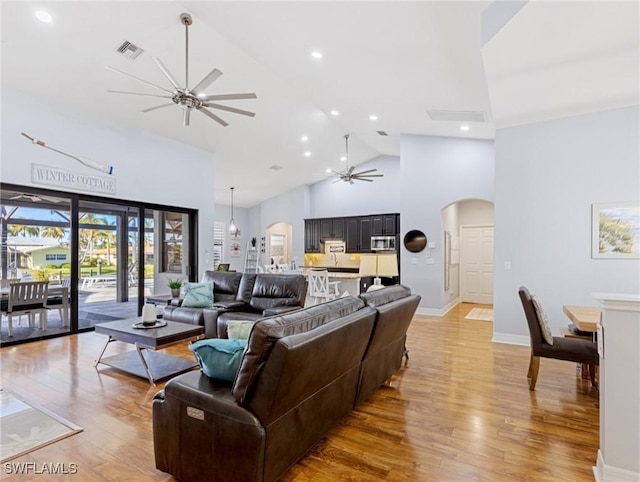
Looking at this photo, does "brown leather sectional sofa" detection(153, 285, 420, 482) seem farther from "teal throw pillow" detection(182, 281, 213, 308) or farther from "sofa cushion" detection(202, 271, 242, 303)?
"sofa cushion" detection(202, 271, 242, 303)

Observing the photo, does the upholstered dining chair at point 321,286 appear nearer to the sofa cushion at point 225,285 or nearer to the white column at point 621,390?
the sofa cushion at point 225,285

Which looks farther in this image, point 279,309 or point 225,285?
point 225,285

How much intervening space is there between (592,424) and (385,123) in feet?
17.4

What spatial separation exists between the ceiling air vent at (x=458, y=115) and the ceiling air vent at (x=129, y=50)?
13.5 ft

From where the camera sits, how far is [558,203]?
461 centimetres

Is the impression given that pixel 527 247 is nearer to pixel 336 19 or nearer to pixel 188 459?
pixel 336 19

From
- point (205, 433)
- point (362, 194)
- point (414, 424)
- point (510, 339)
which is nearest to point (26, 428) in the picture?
point (205, 433)

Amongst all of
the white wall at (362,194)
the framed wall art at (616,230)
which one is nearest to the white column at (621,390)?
the framed wall art at (616,230)

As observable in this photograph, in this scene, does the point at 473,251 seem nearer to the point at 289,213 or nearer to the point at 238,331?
the point at 289,213

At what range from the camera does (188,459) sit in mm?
1903

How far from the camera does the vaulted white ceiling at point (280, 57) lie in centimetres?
328

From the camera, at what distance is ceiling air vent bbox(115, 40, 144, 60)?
4105 millimetres

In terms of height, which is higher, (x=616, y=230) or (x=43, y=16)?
(x=43, y=16)

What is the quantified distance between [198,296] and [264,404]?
3.73m
